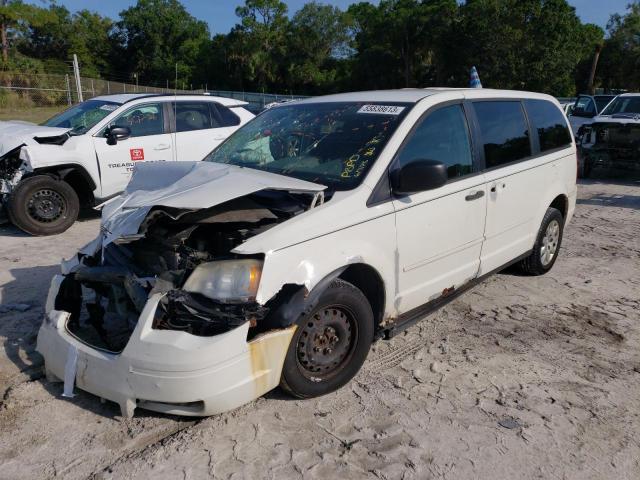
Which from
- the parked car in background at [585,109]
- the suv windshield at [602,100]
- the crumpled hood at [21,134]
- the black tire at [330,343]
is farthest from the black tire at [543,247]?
the suv windshield at [602,100]

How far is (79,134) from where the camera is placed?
292 inches

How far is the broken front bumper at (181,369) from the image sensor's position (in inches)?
108

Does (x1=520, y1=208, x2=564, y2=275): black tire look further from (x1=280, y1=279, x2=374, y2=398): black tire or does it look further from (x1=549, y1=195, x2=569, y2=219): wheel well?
(x1=280, y1=279, x2=374, y2=398): black tire

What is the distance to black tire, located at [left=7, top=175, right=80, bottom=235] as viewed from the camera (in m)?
6.85

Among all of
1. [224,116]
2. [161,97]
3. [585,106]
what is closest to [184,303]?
[161,97]

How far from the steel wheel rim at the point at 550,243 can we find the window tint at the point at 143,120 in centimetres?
542

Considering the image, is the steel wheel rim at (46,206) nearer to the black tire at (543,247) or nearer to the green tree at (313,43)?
the black tire at (543,247)

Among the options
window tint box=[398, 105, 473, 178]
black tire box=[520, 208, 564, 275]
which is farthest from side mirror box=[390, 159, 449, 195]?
black tire box=[520, 208, 564, 275]

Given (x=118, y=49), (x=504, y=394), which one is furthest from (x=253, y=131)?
(x=118, y=49)

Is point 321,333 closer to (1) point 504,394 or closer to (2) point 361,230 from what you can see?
(2) point 361,230

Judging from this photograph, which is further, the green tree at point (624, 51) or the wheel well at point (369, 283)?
the green tree at point (624, 51)

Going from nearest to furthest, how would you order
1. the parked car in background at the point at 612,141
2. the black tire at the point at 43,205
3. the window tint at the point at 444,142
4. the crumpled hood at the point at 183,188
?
the crumpled hood at the point at 183,188, the window tint at the point at 444,142, the black tire at the point at 43,205, the parked car in background at the point at 612,141

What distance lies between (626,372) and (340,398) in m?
2.01

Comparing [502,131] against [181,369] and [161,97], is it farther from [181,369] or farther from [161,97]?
[161,97]
